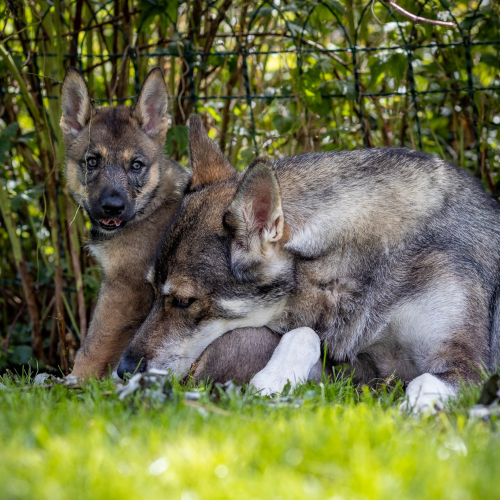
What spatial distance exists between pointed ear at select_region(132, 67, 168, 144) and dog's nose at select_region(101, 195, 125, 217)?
68 cm

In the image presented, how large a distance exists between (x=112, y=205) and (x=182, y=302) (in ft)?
3.29

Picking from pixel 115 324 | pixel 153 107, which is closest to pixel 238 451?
pixel 115 324

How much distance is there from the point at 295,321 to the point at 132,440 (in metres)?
1.56

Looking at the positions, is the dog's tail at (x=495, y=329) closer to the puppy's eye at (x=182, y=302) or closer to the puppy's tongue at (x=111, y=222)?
the puppy's eye at (x=182, y=302)

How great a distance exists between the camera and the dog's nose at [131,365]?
307cm

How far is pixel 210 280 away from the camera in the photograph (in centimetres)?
305

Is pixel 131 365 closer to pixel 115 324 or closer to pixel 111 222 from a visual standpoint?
pixel 115 324

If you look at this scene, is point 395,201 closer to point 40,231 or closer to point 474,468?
point 474,468

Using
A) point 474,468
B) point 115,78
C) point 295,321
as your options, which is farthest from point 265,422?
point 115,78

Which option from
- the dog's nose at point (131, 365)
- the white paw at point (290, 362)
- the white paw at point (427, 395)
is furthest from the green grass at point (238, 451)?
the dog's nose at point (131, 365)

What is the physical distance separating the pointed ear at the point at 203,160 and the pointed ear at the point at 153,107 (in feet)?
2.61

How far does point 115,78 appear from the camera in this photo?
518 cm

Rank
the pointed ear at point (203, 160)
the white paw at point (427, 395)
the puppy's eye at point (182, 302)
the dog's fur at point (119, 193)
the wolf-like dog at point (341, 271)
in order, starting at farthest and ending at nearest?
the dog's fur at point (119, 193)
the pointed ear at point (203, 160)
the puppy's eye at point (182, 302)
the wolf-like dog at point (341, 271)
the white paw at point (427, 395)

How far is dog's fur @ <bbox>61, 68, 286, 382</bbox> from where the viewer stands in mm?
3910
